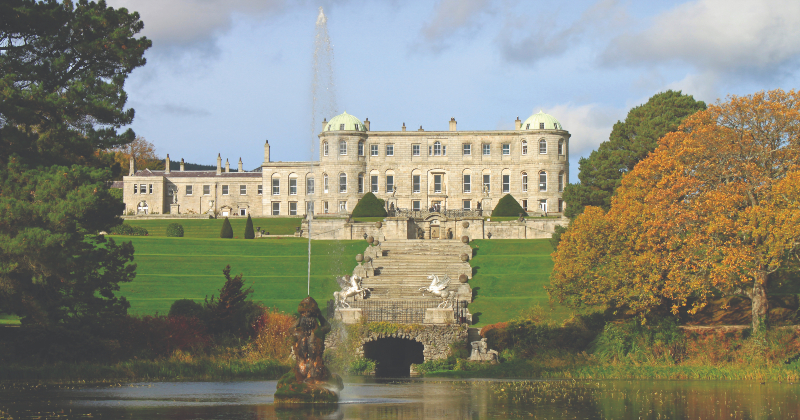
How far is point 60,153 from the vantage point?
26422mm

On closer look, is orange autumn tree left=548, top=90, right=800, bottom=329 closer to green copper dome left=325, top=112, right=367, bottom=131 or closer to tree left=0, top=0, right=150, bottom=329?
tree left=0, top=0, right=150, bottom=329

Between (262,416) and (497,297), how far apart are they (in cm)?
2408

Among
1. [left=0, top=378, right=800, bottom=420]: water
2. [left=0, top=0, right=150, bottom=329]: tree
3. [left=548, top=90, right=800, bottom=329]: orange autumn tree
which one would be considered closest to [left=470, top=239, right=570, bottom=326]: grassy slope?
[left=548, top=90, right=800, bottom=329]: orange autumn tree

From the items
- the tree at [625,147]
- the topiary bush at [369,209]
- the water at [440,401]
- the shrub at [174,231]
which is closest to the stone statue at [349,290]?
the water at [440,401]

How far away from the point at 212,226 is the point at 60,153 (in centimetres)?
4715

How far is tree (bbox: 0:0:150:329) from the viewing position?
78.1ft

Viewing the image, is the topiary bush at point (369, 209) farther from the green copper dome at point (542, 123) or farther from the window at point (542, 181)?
the green copper dome at point (542, 123)

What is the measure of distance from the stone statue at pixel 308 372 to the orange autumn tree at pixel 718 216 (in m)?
13.7

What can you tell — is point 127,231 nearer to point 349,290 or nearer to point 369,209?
point 369,209

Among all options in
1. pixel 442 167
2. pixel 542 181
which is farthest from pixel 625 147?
pixel 442 167

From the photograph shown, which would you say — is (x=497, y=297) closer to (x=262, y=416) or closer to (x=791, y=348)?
(x=791, y=348)

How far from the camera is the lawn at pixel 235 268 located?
39406mm

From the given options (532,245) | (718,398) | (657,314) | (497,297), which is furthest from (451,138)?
(718,398)

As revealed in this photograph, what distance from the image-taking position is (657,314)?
3122 cm
